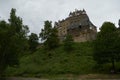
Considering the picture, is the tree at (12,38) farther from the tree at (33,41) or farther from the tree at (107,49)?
the tree at (33,41)

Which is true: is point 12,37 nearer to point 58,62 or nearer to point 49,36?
point 58,62

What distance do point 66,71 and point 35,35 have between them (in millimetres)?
39007

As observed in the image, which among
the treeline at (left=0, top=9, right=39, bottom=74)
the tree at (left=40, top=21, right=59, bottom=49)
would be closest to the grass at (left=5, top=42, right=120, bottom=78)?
the tree at (left=40, top=21, right=59, bottom=49)

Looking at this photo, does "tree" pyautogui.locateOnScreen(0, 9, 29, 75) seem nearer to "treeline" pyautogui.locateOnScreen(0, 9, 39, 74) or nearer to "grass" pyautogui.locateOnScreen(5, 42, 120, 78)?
"treeline" pyautogui.locateOnScreen(0, 9, 39, 74)

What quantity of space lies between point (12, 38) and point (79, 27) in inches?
2345

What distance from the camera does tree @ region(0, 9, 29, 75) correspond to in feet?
182

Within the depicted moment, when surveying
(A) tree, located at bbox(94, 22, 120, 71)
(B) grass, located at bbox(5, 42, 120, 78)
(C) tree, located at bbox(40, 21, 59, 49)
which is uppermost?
(C) tree, located at bbox(40, 21, 59, 49)

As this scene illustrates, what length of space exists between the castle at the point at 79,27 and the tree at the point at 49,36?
427 inches

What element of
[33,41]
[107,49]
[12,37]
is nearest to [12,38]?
[12,37]

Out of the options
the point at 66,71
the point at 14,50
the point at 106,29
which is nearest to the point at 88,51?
the point at 106,29

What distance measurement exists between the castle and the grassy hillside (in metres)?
8.87

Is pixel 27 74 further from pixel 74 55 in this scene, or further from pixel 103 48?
pixel 103 48

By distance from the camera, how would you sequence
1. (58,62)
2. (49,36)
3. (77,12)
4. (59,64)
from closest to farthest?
1. (59,64)
2. (58,62)
3. (49,36)
4. (77,12)

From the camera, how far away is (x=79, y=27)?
112 m
